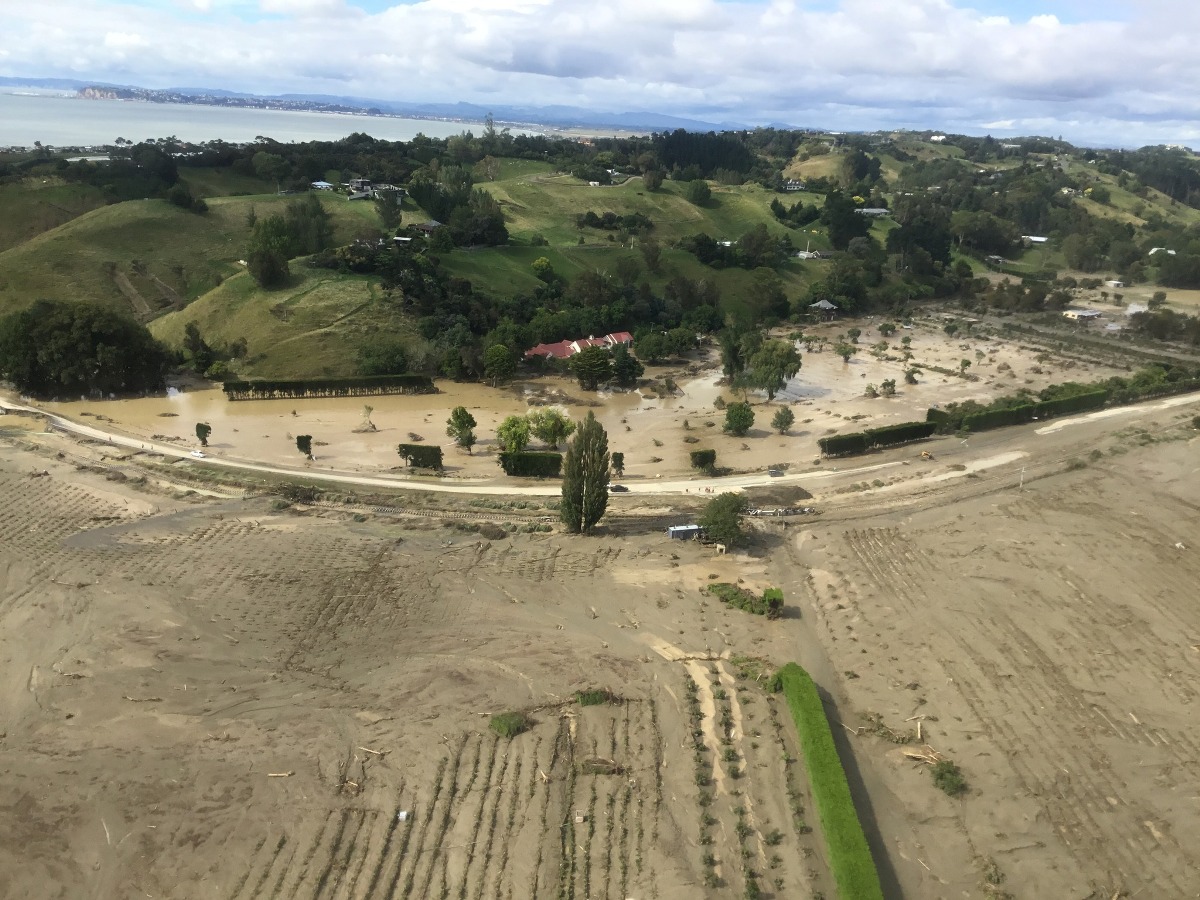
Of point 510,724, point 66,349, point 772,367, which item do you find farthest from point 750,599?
point 66,349

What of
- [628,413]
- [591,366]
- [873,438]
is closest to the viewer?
[873,438]

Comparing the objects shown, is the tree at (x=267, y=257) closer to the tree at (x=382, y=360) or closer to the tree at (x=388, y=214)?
the tree at (x=382, y=360)

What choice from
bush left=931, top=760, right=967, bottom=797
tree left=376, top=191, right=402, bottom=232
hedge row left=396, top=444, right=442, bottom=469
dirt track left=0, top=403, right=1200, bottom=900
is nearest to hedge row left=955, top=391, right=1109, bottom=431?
dirt track left=0, top=403, right=1200, bottom=900

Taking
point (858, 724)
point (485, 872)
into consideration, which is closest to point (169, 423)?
point (485, 872)

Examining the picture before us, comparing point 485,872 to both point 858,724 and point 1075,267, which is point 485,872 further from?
point 1075,267

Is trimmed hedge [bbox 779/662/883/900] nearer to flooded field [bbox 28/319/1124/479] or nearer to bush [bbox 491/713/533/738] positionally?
bush [bbox 491/713/533/738]

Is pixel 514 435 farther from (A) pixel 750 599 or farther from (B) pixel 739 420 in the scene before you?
(A) pixel 750 599
